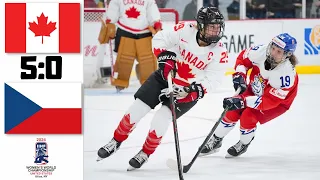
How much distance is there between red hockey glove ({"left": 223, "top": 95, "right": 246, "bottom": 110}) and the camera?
388 cm

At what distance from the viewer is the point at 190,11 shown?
8961 mm

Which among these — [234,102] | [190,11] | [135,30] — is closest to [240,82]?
[234,102]

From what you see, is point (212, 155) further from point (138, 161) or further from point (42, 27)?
point (42, 27)

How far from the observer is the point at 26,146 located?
7.33 ft

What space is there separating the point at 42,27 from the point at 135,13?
5111 mm

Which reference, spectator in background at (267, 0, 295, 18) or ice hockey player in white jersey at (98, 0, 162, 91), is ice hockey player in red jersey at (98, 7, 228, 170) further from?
spectator in background at (267, 0, 295, 18)

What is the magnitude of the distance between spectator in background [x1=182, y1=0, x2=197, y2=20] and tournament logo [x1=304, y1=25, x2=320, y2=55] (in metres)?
1.22

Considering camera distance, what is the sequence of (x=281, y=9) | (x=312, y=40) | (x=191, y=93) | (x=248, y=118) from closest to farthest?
(x=191, y=93) < (x=248, y=118) < (x=312, y=40) < (x=281, y=9)

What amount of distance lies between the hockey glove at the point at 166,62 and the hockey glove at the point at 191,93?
0.10m

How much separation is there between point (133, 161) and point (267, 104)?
29.9 inches

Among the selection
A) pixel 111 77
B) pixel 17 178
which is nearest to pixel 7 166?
pixel 17 178

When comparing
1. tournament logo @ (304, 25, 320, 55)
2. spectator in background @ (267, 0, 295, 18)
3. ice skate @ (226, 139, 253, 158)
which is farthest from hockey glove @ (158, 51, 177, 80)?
spectator in background @ (267, 0, 295, 18)

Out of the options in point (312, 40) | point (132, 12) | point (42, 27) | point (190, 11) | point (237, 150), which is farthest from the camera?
point (312, 40)

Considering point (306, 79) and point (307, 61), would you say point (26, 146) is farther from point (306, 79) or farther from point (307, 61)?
point (307, 61)
